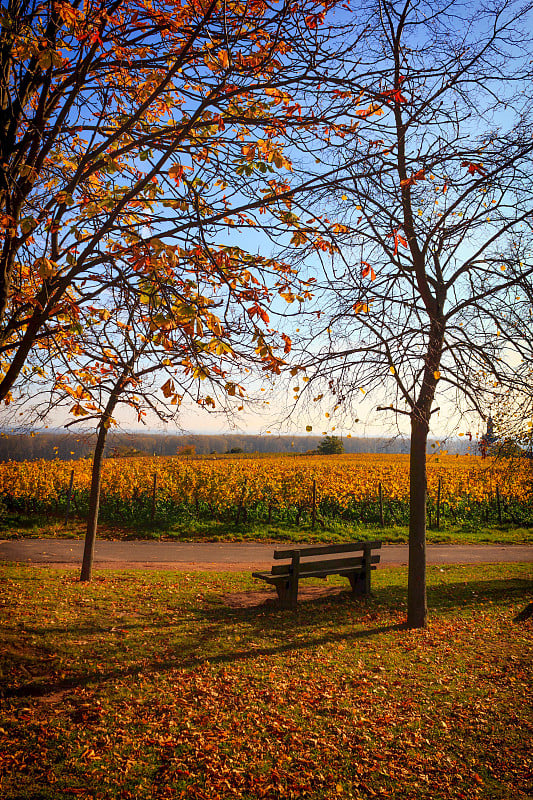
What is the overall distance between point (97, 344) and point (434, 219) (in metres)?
5.12

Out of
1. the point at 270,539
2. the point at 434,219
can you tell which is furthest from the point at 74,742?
the point at 270,539

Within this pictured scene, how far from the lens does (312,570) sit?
8.40 metres

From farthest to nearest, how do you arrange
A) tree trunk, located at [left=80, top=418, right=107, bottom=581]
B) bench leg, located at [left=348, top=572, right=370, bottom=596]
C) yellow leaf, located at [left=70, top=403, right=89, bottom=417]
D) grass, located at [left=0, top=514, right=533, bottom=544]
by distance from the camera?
grass, located at [left=0, top=514, right=533, bottom=544], bench leg, located at [left=348, top=572, right=370, bottom=596], tree trunk, located at [left=80, top=418, right=107, bottom=581], yellow leaf, located at [left=70, top=403, right=89, bottom=417]

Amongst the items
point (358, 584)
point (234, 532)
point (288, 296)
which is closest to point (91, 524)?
point (358, 584)

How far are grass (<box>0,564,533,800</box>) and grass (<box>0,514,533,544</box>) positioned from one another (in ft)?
26.3

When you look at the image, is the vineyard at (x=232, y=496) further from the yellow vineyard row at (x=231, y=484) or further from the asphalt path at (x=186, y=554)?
the asphalt path at (x=186, y=554)

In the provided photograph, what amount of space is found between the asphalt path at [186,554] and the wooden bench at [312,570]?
123 inches

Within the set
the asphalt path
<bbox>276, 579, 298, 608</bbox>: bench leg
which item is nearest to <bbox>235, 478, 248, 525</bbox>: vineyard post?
the asphalt path

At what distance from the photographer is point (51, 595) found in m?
7.42

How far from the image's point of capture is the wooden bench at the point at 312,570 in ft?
26.4

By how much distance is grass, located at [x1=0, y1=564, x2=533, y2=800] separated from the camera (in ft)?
11.2

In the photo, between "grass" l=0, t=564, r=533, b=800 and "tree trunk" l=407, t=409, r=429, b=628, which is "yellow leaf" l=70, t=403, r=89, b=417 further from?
"tree trunk" l=407, t=409, r=429, b=628

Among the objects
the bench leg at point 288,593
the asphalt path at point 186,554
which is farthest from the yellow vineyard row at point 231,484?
the bench leg at point 288,593

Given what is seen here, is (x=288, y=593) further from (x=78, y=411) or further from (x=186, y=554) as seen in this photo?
(x=186, y=554)
